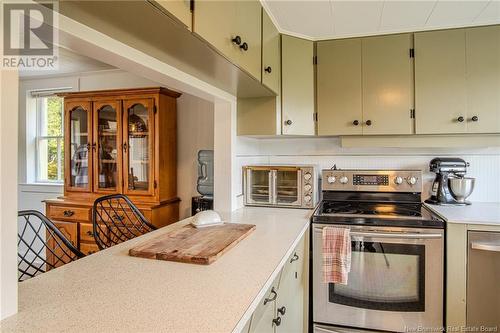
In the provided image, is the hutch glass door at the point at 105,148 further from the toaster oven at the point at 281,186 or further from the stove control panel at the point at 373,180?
the stove control panel at the point at 373,180

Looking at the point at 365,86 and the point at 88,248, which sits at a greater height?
the point at 365,86

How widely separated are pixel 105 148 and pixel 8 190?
2274 millimetres

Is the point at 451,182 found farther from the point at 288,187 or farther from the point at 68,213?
the point at 68,213

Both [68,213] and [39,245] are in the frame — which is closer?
[68,213]

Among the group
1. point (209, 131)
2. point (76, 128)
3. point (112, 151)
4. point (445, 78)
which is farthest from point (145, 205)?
point (445, 78)

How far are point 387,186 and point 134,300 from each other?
192 cm

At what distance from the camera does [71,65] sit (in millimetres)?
2969

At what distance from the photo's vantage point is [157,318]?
769 millimetres

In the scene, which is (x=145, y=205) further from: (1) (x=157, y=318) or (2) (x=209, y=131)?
(1) (x=157, y=318)

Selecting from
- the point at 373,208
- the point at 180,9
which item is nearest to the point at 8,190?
the point at 180,9
